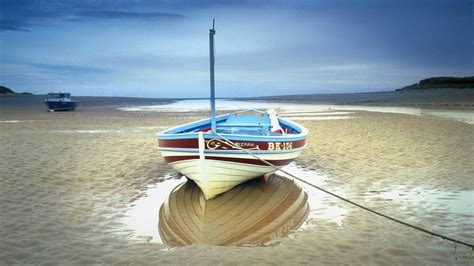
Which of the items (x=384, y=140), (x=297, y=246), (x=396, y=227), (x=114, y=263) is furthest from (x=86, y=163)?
(x=384, y=140)

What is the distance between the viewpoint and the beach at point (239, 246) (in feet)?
18.6

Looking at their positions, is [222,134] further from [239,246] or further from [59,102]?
[59,102]

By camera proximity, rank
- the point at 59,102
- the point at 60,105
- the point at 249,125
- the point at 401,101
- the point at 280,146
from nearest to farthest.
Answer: the point at 280,146
the point at 249,125
the point at 59,102
the point at 60,105
the point at 401,101

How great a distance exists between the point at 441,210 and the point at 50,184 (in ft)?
30.6

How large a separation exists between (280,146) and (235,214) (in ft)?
7.96

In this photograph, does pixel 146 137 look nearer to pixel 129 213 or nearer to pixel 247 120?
pixel 247 120

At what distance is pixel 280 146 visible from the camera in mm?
9641

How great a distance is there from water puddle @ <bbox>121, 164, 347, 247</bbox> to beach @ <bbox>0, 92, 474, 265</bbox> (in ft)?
0.28

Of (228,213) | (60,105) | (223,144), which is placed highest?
(60,105)

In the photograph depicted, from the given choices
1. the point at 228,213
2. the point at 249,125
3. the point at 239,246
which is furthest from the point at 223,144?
the point at 249,125

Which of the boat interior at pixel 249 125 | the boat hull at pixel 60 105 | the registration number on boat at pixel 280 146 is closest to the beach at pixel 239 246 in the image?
the registration number on boat at pixel 280 146

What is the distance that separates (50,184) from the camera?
10.1 meters

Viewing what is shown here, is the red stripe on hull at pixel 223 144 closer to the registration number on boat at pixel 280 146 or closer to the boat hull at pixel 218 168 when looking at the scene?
the registration number on boat at pixel 280 146

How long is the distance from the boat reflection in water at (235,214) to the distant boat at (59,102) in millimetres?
38900
